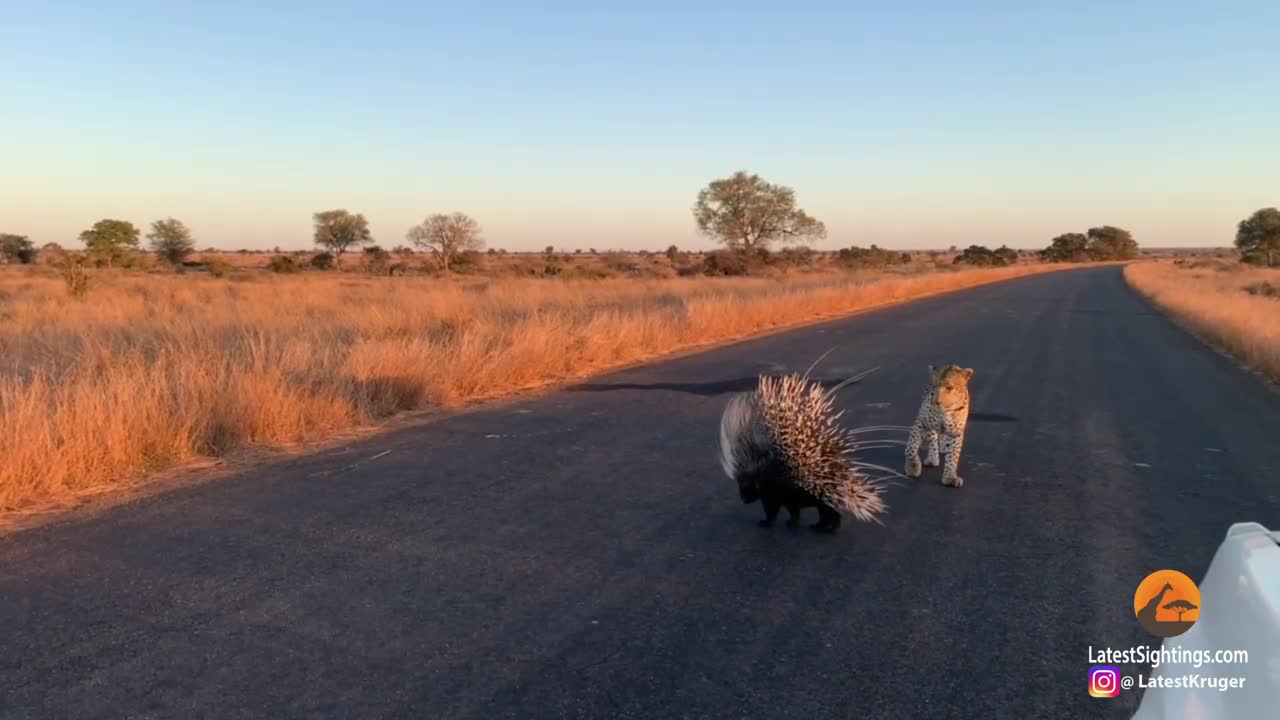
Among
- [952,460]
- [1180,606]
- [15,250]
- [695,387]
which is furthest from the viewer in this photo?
[15,250]

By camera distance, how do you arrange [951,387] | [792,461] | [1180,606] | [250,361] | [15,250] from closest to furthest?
[1180,606]
[792,461]
[951,387]
[250,361]
[15,250]

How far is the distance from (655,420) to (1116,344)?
13.1 metres

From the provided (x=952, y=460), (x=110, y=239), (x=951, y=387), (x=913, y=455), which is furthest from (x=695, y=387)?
(x=110, y=239)

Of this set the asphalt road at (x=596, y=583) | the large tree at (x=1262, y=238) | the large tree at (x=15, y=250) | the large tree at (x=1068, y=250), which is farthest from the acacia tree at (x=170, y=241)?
the large tree at (x=1068, y=250)

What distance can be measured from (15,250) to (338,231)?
74.7 feet

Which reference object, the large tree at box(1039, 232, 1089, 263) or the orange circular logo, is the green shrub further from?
the large tree at box(1039, 232, 1089, 263)

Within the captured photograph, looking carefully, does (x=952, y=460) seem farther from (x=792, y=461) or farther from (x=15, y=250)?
(x=15, y=250)

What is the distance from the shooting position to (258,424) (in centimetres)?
767

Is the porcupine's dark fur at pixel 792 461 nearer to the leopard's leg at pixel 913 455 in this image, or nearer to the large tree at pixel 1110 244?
the leopard's leg at pixel 913 455

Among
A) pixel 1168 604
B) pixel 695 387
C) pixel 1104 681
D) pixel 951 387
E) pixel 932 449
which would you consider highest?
pixel 1168 604

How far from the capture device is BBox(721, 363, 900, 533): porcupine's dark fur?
204 inches

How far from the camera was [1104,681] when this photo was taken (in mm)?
3373

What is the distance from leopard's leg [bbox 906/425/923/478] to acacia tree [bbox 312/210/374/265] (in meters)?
68.9

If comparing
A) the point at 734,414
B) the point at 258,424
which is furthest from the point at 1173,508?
the point at 258,424
